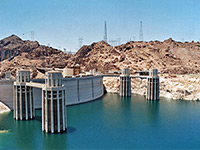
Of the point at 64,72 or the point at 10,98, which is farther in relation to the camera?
the point at 64,72

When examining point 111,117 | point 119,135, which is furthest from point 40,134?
point 111,117

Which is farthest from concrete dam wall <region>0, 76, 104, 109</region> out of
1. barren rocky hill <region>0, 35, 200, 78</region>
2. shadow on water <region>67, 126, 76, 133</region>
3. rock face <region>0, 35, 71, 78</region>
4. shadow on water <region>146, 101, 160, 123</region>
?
rock face <region>0, 35, 71, 78</region>

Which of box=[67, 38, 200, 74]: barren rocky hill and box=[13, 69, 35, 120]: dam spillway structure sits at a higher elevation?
box=[67, 38, 200, 74]: barren rocky hill

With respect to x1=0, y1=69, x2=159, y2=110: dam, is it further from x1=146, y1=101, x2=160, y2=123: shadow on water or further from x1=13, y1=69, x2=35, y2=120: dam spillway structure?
x1=13, y1=69, x2=35, y2=120: dam spillway structure

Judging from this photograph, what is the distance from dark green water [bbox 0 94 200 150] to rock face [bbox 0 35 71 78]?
40359 millimetres

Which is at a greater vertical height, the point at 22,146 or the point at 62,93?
the point at 62,93

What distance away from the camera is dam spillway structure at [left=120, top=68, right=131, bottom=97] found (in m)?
70.6

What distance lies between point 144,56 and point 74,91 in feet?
146

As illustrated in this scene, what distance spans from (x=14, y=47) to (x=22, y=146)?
276ft

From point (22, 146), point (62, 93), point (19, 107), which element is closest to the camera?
point (22, 146)

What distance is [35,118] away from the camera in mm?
43375

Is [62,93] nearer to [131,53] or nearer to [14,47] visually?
[131,53]

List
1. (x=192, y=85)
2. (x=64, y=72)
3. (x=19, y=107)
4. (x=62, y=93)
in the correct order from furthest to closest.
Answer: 1. (x=64, y=72)
2. (x=192, y=85)
3. (x=19, y=107)
4. (x=62, y=93)

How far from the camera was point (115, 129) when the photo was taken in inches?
1502
